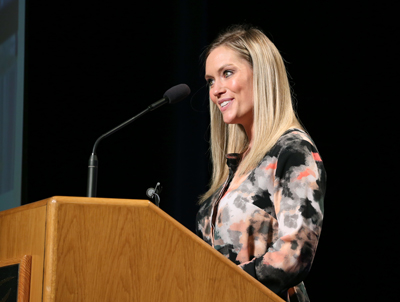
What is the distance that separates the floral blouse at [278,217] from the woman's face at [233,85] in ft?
0.93

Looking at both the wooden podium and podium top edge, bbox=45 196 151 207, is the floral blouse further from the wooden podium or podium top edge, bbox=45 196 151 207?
podium top edge, bbox=45 196 151 207

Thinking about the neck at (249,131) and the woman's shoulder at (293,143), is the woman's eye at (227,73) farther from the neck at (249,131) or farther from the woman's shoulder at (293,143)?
the woman's shoulder at (293,143)

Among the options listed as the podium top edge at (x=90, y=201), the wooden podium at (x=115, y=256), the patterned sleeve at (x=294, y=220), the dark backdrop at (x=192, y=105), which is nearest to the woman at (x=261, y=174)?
the patterned sleeve at (x=294, y=220)

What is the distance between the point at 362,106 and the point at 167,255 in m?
2.28

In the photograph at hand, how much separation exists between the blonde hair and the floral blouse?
82mm

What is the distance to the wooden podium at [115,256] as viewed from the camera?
78 centimetres

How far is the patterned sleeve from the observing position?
1.22 meters

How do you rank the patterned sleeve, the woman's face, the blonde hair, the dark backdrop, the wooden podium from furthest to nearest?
the dark backdrop → the woman's face → the blonde hair → the patterned sleeve → the wooden podium

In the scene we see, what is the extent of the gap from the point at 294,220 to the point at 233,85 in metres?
0.68

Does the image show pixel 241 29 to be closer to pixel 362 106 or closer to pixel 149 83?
pixel 362 106

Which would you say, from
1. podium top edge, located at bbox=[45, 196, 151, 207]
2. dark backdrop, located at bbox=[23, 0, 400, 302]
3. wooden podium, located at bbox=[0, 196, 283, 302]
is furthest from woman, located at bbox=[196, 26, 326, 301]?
dark backdrop, located at bbox=[23, 0, 400, 302]

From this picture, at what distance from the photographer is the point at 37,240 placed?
0.82 m

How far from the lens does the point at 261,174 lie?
58.7 inches

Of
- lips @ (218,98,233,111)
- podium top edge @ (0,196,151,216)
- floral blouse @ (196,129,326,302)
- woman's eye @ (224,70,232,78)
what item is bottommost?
floral blouse @ (196,129,326,302)
